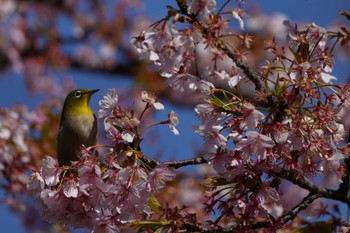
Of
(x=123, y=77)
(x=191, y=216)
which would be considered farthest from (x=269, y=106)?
(x=123, y=77)

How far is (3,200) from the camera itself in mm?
5387

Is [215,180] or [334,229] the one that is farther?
[334,229]

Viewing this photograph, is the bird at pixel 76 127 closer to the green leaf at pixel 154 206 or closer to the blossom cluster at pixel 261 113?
the green leaf at pixel 154 206

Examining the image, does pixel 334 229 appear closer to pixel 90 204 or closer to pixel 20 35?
pixel 90 204

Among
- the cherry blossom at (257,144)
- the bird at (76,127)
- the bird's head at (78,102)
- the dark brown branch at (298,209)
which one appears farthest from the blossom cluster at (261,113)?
the bird's head at (78,102)

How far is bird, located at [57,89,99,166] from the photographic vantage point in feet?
12.5

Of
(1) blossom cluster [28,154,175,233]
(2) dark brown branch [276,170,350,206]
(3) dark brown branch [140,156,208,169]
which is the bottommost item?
(1) blossom cluster [28,154,175,233]

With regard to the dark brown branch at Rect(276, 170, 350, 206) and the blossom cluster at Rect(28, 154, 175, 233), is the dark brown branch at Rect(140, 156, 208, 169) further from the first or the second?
the dark brown branch at Rect(276, 170, 350, 206)

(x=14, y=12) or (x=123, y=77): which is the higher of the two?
(x=14, y=12)

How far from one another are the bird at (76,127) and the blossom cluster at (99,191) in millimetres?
1175

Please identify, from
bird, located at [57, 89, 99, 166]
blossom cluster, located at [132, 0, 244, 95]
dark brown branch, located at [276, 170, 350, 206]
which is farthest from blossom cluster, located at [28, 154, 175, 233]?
bird, located at [57, 89, 99, 166]

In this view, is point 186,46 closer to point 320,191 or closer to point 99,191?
point 99,191

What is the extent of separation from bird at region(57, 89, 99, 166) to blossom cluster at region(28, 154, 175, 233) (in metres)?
1.18

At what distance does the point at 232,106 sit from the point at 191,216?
477 millimetres
